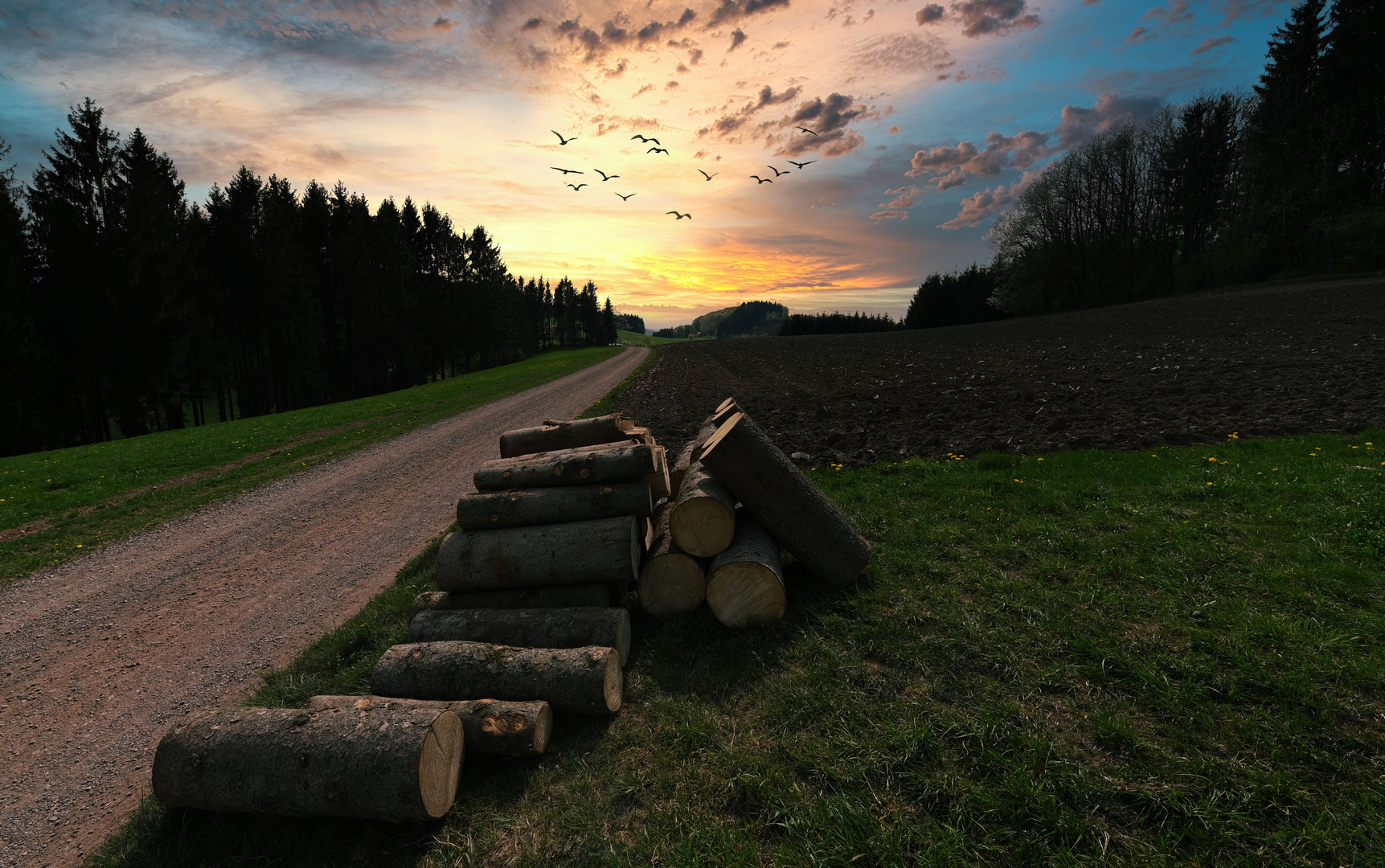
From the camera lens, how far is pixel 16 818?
12.0ft

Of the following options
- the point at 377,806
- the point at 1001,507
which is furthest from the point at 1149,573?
the point at 377,806

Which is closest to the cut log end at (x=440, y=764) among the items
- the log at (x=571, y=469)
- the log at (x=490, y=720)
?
the log at (x=490, y=720)

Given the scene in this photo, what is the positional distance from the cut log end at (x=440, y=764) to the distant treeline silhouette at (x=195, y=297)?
36.8m

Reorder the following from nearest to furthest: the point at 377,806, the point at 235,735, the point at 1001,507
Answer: the point at 377,806 < the point at 235,735 < the point at 1001,507

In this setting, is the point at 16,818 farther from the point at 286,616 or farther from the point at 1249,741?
the point at 1249,741

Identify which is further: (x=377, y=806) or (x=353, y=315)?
(x=353, y=315)

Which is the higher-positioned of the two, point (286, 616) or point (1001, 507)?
point (1001, 507)

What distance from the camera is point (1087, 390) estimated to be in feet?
47.6

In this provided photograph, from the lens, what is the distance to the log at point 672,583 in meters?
5.18

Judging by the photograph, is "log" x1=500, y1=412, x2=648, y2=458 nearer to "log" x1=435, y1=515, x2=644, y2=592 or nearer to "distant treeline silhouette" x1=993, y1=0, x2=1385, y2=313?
"log" x1=435, y1=515, x2=644, y2=592

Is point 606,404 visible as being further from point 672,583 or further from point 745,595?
point 745,595

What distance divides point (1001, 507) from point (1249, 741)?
4.10 metres

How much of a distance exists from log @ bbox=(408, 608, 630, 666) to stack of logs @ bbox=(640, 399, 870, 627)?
0.70 metres

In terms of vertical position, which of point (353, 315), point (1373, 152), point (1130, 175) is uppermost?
point (1130, 175)
